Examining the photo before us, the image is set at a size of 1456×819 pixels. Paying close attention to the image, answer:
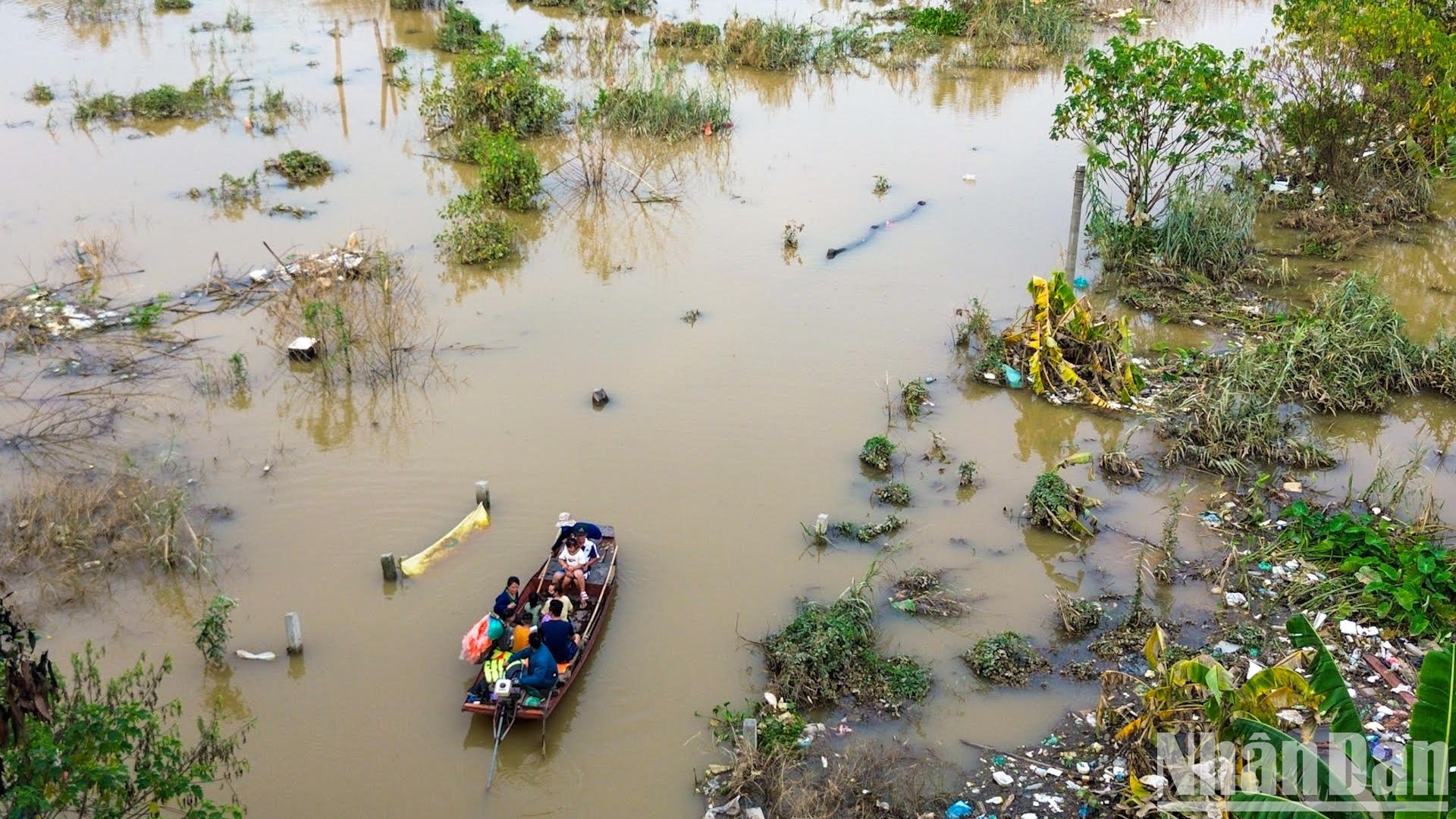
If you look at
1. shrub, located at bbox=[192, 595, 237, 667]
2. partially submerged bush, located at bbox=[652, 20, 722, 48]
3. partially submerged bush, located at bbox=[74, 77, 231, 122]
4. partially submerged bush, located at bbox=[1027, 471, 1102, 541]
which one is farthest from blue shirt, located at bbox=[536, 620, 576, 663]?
partially submerged bush, located at bbox=[652, 20, 722, 48]

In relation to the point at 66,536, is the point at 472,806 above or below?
below

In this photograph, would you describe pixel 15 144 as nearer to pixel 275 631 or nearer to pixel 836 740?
pixel 275 631

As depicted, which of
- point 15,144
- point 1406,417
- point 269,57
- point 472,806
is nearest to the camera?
point 472,806

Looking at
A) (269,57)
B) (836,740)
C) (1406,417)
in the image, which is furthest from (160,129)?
(1406,417)

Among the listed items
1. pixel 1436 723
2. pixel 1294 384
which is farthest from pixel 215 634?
pixel 1294 384

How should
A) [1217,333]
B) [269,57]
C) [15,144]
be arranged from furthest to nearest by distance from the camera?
[269,57], [15,144], [1217,333]

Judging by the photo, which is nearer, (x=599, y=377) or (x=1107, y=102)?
(x=599, y=377)

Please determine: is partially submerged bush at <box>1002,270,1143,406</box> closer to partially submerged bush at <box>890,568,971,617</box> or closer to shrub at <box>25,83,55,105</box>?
partially submerged bush at <box>890,568,971,617</box>

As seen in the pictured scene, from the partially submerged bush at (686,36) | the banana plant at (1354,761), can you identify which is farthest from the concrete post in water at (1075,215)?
the partially submerged bush at (686,36)
